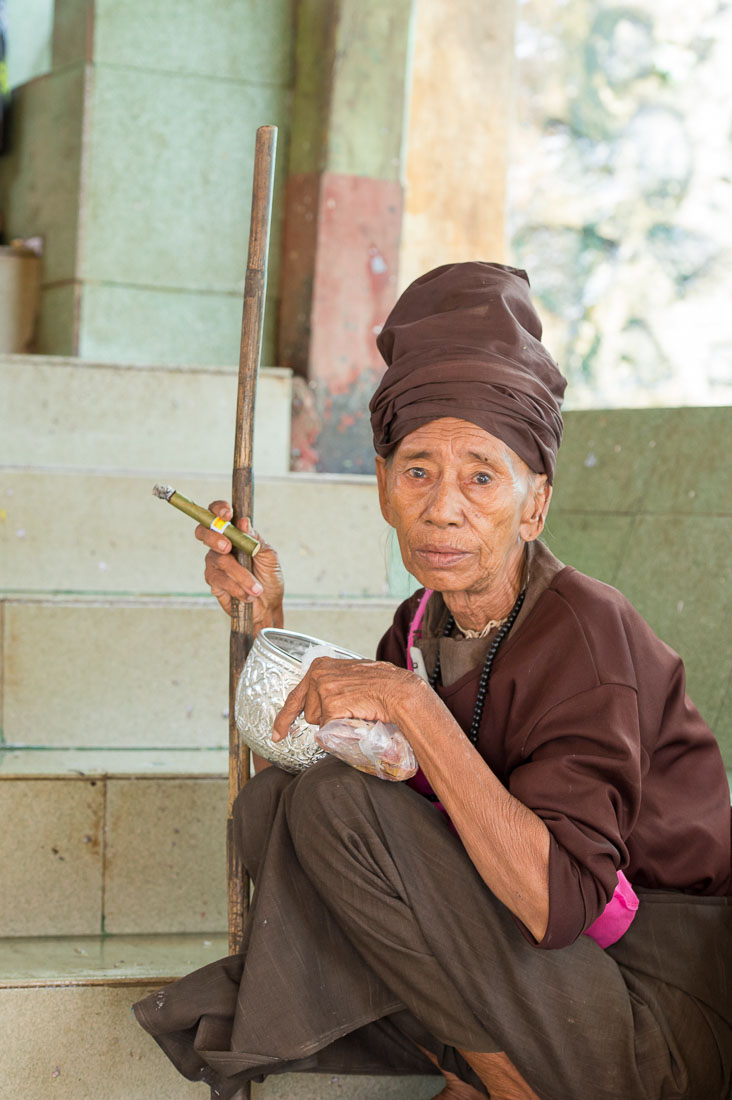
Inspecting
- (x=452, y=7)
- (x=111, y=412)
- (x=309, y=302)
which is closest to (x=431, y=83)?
(x=452, y=7)

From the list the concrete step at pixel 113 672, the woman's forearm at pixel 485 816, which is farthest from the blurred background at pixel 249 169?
the woman's forearm at pixel 485 816

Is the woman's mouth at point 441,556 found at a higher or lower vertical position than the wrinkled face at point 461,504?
lower

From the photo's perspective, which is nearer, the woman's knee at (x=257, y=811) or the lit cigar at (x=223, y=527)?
the woman's knee at (x=257, y=811)

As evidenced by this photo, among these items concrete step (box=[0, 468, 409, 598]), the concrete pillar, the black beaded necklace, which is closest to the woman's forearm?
the black beaded necklace

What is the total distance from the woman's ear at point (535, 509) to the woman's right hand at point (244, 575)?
46 centimetres

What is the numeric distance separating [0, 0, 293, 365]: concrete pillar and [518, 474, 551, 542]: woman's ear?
2.37 m

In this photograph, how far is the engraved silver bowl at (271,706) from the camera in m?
1.69

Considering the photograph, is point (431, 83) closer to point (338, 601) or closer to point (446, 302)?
point (338, 601)

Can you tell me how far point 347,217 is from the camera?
3744 mm

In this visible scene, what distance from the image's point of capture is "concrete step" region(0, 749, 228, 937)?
2.27 m

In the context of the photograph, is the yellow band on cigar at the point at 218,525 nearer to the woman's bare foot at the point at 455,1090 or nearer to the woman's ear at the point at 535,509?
the woman's ear at the point at 535,509

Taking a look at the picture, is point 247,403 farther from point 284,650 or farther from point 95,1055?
point 95,1055

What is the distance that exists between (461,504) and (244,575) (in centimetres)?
45

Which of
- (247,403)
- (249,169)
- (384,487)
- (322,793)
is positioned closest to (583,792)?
(322,793)
